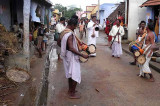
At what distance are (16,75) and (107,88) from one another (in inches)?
100

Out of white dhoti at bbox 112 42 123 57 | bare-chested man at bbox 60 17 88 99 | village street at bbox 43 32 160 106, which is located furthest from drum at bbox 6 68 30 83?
white dhoti at bbox 112 42 123 57

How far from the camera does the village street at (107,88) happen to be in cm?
447

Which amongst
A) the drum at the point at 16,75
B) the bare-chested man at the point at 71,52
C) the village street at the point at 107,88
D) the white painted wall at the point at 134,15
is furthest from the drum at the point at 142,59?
the white painted wall at the point at 134,15

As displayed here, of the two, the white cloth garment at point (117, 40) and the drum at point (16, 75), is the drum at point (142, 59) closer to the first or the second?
the white cloth garment at point (117, 40)

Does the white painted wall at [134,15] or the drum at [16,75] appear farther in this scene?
the white painted wall at [134,15]

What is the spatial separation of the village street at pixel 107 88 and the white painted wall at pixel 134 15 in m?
7.60

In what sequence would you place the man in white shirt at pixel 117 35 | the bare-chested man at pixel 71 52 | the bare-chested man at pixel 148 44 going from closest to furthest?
the bare-chested man at pixel 71 52 < the bare-chested man at pixel 148 44 < the man in white shirt at pixel 117 35

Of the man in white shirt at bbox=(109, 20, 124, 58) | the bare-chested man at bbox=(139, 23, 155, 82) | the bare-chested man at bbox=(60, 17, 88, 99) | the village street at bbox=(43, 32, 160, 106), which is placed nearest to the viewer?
the bare-chested man at bbox=(60, 17, 88, 99)

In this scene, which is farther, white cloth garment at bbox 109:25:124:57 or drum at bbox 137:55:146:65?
white cloth garment at bbox 109:25:124:57

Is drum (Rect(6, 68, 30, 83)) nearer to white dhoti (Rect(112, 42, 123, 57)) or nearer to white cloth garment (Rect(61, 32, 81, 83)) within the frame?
white cloth garment (Rect(61, 32, 81, 83))

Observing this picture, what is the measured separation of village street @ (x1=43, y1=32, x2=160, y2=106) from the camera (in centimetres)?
447

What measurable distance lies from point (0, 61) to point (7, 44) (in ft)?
2.80

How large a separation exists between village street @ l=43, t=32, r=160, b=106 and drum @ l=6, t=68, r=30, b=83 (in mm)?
788

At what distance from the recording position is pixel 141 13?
47.6 feet
